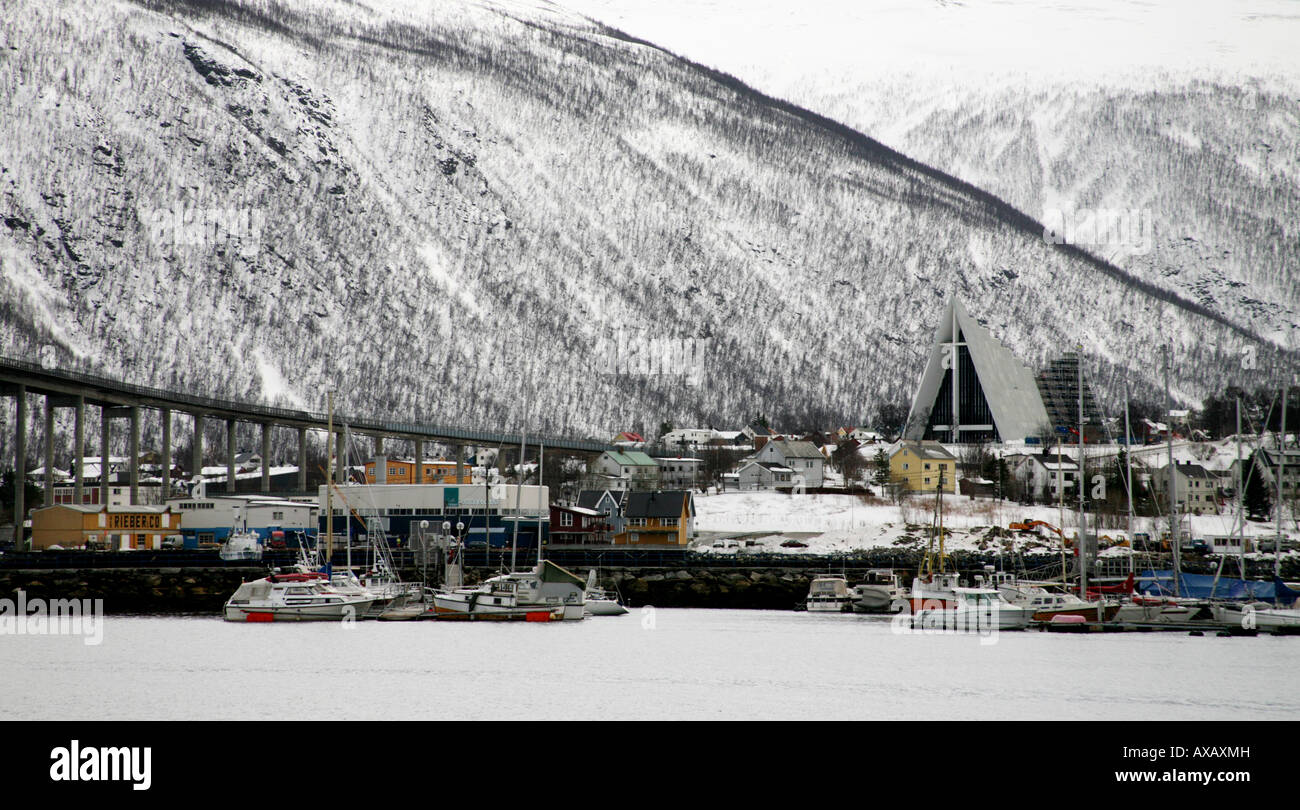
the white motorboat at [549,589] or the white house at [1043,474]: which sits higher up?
the white house at [1043,474]

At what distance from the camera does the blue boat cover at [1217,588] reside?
5022 centimetres

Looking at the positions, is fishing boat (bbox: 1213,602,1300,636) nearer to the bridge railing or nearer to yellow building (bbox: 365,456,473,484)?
the bridge railing

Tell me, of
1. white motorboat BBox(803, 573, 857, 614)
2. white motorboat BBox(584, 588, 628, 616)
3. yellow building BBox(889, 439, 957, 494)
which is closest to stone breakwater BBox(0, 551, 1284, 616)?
white motorboat BBox(803, 573, 857, 614)

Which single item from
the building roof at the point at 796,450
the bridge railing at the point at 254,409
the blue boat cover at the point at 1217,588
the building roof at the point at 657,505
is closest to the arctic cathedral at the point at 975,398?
the building roof at the point at 796,450

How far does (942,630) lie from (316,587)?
75.1ft

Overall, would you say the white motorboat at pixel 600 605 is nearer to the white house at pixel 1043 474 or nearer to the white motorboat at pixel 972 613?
the white motorboat at pixel 972 613

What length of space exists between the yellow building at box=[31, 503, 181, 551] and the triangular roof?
8666 cm

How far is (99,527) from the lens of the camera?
7612cm

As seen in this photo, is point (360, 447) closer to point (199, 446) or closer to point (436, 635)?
point (199, 446)

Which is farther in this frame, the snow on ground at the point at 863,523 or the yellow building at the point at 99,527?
the yellow building at the point at 99,527

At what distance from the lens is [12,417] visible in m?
195

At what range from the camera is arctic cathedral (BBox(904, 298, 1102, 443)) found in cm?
14512

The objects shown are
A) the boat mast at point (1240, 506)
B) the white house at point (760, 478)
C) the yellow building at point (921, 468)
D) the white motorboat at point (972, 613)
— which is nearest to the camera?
the white motorboat at point (972, 613)

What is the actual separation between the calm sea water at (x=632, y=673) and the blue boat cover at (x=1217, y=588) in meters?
5.15
